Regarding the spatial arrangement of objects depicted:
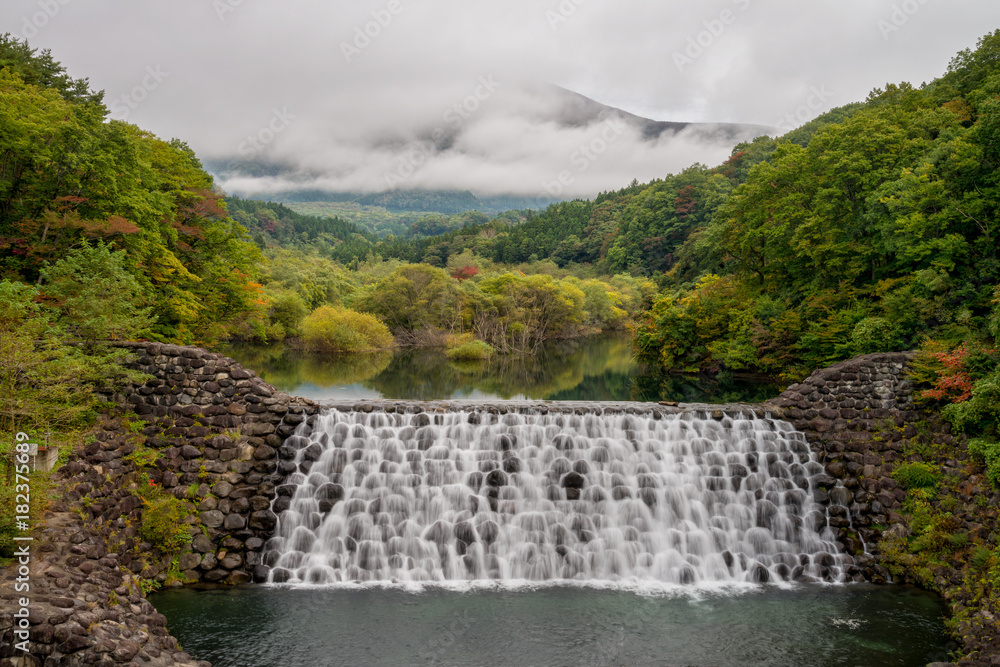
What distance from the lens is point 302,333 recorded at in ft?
176

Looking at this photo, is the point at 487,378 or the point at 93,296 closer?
the point at 93,296

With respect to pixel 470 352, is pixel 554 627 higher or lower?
lower

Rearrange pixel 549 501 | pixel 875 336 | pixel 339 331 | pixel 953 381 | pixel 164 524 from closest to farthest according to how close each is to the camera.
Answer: pixel 164 524
pixel 953 381
pixel 549 501
pixel 875 336
pixel 339 331

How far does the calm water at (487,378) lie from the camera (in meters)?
29.8

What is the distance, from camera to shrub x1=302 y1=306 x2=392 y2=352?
5219 centimetres

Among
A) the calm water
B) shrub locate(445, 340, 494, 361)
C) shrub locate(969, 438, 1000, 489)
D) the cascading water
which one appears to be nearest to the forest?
shrub locate(969, 438, 1000, 489)

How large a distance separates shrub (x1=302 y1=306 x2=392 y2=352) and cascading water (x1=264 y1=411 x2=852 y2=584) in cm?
3815

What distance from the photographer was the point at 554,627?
11.0 meters

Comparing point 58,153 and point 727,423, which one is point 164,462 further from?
point 727,423

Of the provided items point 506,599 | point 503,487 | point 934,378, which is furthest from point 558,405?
point 934,378

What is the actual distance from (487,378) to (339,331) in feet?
65.2

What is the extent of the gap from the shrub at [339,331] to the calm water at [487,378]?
6.35 ft

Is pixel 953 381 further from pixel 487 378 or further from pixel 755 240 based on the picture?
pixel 487 378

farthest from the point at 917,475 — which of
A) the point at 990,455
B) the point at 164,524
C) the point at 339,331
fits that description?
the point at 339,331
